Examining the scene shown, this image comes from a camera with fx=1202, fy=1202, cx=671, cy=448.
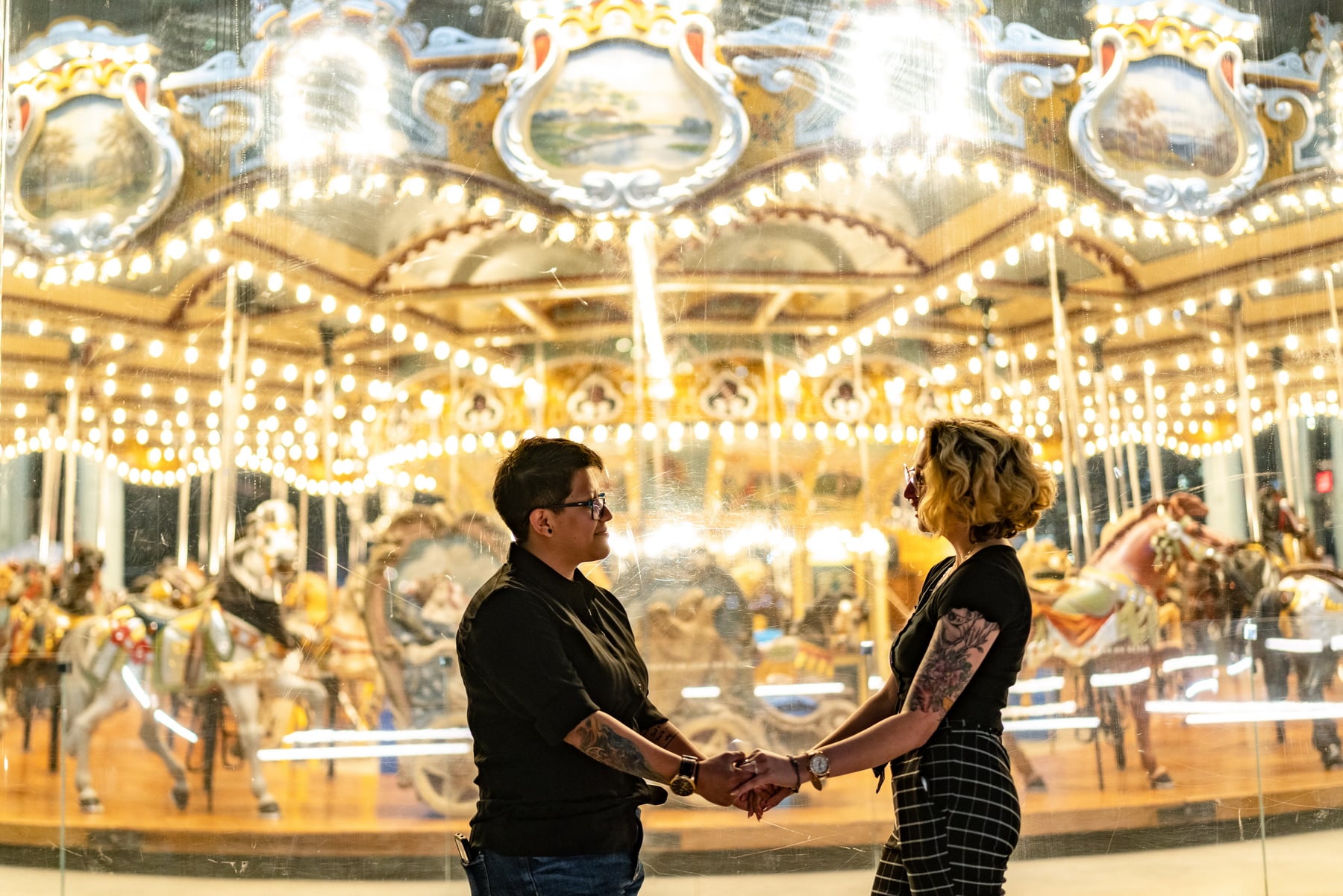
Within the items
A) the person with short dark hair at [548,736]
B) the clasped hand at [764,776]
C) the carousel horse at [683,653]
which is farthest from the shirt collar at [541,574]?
the carousel horse at [683,653]

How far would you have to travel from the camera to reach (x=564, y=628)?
2.30 meters

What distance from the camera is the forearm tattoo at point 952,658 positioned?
223cm

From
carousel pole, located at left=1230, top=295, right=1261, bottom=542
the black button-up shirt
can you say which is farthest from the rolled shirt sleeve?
carousel pole, located at left=1230, top=295, right=1261, bottom=542

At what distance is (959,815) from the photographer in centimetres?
223

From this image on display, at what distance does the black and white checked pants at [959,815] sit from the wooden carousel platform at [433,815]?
1.81 meters

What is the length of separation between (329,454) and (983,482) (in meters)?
2.50

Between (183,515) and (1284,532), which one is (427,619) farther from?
(1284,532)

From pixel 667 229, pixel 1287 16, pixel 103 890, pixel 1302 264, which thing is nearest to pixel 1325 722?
pixel 1302 264

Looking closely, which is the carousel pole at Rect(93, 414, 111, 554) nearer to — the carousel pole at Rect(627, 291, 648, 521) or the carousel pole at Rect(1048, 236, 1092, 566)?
the carousel pole at Rect(627, 291, 648, 521)

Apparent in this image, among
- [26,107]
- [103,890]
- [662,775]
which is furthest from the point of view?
[26,107]

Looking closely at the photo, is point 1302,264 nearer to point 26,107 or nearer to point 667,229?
point 667,229

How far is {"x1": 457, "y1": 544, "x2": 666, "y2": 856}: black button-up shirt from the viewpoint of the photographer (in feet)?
7.23

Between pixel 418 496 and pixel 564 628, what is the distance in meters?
1.93

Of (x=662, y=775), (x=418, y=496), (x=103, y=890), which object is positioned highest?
(x=418, y=496)
